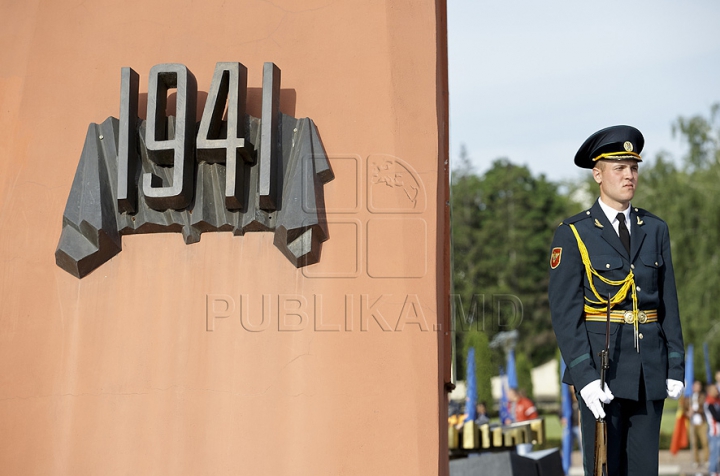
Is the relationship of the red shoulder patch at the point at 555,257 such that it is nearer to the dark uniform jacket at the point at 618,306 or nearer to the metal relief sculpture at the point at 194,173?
the dark uniform jacket at the point at 618,306

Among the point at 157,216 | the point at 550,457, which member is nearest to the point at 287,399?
the point at 157,216

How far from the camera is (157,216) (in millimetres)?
3430

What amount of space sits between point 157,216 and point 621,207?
2121mm

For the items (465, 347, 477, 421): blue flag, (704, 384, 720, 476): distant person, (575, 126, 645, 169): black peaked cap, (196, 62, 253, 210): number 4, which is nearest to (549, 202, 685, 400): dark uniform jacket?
(575, 126, 645, 169): black peaked cap

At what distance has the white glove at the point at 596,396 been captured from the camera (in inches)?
116

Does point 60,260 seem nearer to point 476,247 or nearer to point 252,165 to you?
point 252,165

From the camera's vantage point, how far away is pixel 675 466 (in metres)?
13.8

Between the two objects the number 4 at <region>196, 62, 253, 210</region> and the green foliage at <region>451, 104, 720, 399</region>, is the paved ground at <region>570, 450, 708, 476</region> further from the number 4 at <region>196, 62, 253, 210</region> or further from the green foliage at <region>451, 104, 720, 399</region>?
the number 4 at <region>196, 62, 253, 210</region>

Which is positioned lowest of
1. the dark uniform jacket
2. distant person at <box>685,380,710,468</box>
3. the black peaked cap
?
distant person at <box>685,380,710,468</box>

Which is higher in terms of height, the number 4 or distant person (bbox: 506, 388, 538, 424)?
the number 4

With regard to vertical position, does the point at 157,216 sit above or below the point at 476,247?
below

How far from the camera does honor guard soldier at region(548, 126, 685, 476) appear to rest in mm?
3084

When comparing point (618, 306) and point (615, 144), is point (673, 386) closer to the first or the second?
point (618, 306)

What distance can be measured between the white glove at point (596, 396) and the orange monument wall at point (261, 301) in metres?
0.61
